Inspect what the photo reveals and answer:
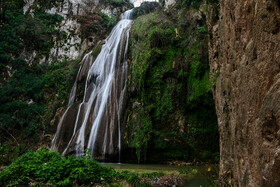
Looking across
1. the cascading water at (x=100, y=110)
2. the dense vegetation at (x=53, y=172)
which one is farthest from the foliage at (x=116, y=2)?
the dense vegetation at (x=53, y=172)

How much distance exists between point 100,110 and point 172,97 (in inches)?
180

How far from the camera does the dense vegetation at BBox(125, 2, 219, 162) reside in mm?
12227

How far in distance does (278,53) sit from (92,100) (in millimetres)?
13716

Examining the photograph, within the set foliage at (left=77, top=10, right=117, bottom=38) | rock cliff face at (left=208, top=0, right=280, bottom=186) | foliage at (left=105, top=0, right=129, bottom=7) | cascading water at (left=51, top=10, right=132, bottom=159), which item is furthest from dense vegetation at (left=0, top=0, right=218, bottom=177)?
foliage at (left=105, top=0, right=129, bottom=7)

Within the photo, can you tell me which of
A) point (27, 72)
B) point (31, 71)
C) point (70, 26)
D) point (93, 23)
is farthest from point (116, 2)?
point (27, 72)

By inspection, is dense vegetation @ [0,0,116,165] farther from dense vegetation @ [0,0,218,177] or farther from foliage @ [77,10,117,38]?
dense vegetation @ [0,0,218,177]

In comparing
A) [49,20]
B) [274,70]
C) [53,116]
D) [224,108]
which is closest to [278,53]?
[274,70]

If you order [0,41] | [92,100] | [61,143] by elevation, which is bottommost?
[61,143]

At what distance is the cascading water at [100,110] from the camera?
12.7 metres

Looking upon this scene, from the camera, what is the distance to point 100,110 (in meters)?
14.0

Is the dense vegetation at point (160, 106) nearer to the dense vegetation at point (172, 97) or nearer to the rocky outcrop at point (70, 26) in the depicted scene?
the dense vegetation at point (172, 97)

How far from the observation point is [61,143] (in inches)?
574

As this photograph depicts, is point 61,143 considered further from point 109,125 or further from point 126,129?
point 126,129

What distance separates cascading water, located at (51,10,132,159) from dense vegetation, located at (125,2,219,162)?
88cm
